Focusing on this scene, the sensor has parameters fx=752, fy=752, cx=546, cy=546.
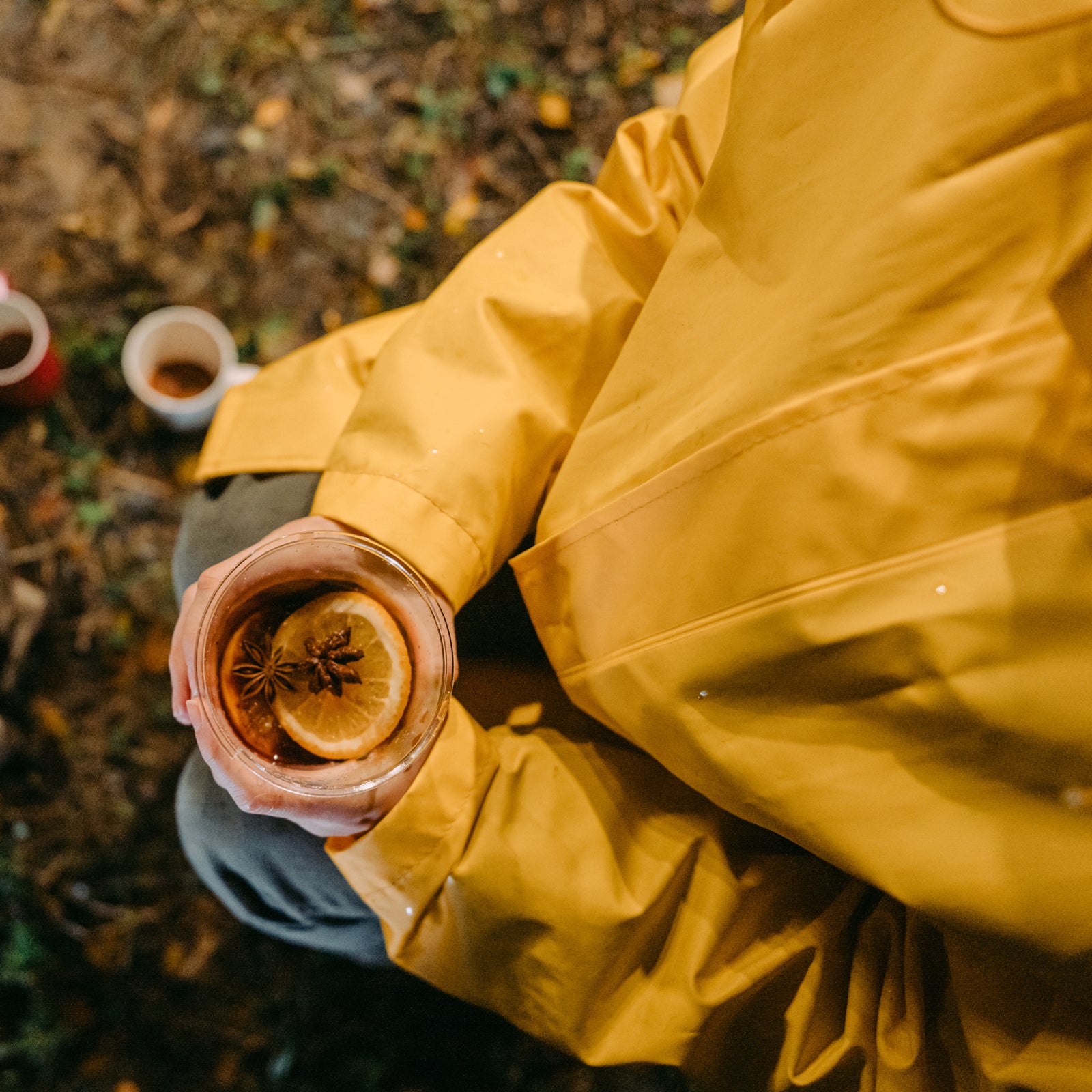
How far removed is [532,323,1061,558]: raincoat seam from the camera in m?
0.85

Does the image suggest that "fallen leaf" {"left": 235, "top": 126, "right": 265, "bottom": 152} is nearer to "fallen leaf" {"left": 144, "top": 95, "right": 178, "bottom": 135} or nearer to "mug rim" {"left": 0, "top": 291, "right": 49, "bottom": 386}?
"fallen leaf" {"left": 144, "top": 95, "right": 178, "bottom": 135}

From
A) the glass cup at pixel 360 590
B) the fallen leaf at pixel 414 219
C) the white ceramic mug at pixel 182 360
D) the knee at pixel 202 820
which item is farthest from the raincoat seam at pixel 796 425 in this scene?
the fallen leaf at pixel 414 219

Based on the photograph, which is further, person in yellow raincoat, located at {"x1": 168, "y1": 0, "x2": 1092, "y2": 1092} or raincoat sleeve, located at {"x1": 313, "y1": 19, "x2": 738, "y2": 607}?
raincoat sleeve, located at {"x1": 313, "y1": 19, "x2": 738, "y2": 607}

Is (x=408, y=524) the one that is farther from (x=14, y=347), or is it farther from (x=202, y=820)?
(x=14, y=347)

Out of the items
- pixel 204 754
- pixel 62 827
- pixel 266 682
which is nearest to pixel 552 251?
pixel 266 682

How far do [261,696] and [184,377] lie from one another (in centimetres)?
137

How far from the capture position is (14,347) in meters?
2.13

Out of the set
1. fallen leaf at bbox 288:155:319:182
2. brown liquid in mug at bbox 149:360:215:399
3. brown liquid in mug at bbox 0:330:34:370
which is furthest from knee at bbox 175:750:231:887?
fallen leaf at bbox 288:155:319:182

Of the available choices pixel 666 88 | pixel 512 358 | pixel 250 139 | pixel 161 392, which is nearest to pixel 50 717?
pixel 161 392

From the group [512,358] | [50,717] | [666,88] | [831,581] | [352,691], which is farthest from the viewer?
[666,88]

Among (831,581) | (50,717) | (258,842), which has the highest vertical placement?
(831,581)

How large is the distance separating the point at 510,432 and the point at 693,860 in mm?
A: 766

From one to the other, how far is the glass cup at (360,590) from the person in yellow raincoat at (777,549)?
48 mm

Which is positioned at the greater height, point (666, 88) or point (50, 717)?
point (666, 88)
